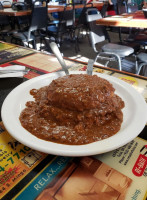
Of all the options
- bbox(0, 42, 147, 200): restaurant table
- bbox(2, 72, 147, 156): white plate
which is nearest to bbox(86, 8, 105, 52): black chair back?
bbox(2, 72, 147, 156): white plate

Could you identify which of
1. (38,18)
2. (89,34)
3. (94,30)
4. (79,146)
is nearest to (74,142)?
(79,146)

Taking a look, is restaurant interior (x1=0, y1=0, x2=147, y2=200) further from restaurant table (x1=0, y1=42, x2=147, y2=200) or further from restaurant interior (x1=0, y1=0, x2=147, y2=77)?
restaurant interior (x1=0, y1=0, x2=147, y2=77)

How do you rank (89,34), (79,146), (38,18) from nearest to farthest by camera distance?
(79,146) → (89,34) → (38,18)

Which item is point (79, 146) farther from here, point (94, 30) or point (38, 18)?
point (38, 18)

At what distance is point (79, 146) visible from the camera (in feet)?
1.48

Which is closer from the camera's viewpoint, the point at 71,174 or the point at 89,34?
the point at 71,174

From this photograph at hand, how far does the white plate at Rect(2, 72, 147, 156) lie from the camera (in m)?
0.44

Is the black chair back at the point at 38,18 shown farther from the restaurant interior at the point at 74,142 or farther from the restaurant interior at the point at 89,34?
the restaurant interior at the point at 74,142

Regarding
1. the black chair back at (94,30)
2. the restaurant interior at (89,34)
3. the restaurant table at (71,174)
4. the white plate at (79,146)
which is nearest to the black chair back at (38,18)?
the restaurant interior at (89,34)

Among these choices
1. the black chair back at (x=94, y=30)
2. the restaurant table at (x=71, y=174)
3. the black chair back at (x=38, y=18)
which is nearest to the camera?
the restaurant table at (x=71, y=174)

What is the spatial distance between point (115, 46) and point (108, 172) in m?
2.19

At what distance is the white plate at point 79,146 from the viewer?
0.44 m

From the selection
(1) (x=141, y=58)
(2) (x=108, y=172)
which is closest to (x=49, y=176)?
(2) (x=108, y=172)

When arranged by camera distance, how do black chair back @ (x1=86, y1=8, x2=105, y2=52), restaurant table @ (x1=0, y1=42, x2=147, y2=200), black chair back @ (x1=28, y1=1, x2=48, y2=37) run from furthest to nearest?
black chair back @ (x1=28, y1=1, x2=48, y2=37) → black chair back @ (x1=86, y1=8, x2=105, y2=52) → restaurant table @ (x1=0, y1=42, x2=147, y2=200)
